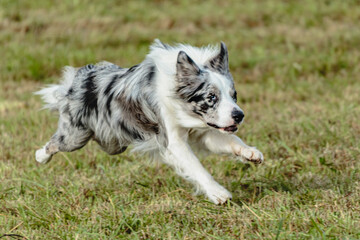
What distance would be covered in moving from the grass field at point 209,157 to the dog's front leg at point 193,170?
11 centimetres

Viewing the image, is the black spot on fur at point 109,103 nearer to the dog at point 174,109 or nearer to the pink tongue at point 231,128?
the dog at point 174,109

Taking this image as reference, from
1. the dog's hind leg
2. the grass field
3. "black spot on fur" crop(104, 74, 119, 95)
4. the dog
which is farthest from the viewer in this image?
the dog's hind leg

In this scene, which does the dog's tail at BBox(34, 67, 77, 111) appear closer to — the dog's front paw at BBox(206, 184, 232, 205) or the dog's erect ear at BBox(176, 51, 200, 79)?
the dog's erect ear at BBox(176, 51, 200, 79)

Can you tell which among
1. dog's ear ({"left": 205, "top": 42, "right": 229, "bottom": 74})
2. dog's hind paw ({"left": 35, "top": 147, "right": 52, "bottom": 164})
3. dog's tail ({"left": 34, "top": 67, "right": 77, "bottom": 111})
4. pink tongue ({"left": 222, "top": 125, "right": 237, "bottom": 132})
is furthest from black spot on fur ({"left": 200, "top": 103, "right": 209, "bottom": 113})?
dog's hind paw ({"left": 35, "top": 147, "right": 52, "bottom": 164})

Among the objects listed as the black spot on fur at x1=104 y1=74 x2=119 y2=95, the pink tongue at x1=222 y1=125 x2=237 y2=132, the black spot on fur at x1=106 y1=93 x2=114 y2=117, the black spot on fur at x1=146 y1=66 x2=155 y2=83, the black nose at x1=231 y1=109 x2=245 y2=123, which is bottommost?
the black spot on fur at x1=106 y1=93 x2=114 y2=117

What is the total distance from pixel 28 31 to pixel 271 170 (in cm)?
701

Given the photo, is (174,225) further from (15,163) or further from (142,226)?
(15,163)

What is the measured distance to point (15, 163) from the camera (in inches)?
217

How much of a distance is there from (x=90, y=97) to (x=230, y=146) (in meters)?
1.18

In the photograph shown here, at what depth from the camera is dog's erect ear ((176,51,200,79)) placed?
4.05m

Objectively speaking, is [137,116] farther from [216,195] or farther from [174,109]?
[216,195]

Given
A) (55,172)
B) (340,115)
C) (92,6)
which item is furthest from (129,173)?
(92,6)

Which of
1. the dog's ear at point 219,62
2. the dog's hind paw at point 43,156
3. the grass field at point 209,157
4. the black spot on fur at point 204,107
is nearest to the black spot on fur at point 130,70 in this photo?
the dog's ear at point 219,62

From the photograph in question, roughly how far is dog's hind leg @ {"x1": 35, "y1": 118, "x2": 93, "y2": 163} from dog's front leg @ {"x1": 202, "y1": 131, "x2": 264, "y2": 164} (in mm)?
1051
